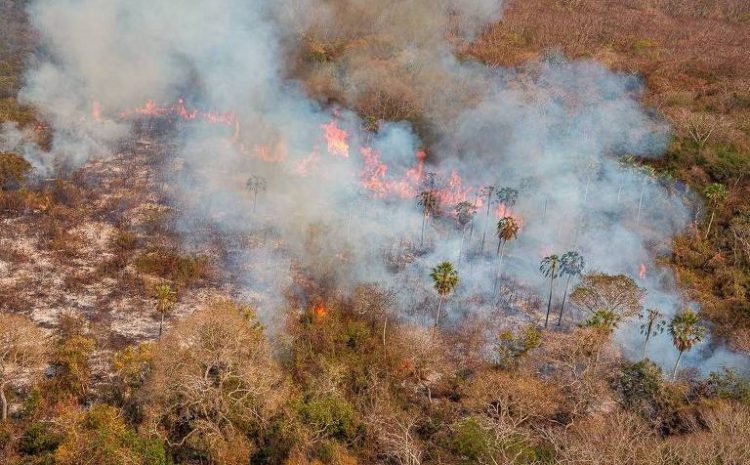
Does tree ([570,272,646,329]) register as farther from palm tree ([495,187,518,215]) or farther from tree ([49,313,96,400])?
tree ([49,313,96,400])

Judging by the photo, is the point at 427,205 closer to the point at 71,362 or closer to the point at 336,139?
the point at 336,139

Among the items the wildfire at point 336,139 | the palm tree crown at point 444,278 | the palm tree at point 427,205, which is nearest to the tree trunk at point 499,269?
the palm tree at point 427,205

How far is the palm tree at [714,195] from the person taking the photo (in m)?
63.8

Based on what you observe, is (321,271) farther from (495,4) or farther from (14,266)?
(495,4)

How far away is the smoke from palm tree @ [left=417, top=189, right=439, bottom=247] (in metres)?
0.83

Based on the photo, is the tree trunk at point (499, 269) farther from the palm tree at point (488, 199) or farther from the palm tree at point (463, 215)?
the palm tree at point (463, 215)

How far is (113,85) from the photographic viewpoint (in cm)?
9481

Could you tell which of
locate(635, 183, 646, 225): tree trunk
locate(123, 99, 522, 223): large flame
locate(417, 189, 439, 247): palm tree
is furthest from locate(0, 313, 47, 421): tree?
locate(635, 183, 646, 225): tree trunk

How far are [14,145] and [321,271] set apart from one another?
4224 cm

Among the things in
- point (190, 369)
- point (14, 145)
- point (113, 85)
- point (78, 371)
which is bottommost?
point (78, 371)

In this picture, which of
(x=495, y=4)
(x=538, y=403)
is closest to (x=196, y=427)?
(x=538, y=403)

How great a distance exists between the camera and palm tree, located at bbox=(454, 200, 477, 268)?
67.6 m

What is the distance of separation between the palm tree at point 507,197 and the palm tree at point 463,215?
314 centimetres

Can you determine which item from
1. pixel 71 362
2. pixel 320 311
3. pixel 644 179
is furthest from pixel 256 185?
pixel 644 179
